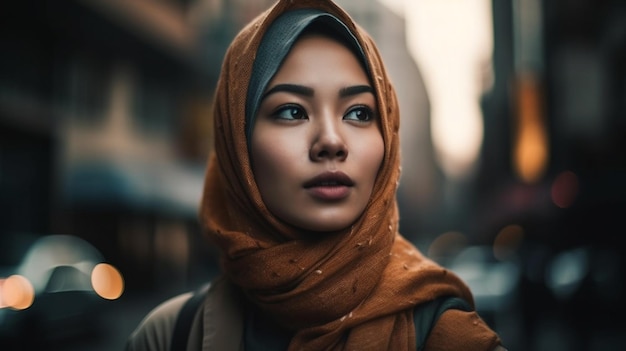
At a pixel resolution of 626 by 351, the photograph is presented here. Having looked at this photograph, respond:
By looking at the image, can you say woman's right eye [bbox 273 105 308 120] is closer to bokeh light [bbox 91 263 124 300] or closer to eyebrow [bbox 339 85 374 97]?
eyebrow [bbox 339 85 374 97]

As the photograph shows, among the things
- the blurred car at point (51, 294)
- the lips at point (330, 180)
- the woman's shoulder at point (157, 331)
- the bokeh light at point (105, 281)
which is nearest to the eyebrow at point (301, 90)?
the lips at point (330, 180)

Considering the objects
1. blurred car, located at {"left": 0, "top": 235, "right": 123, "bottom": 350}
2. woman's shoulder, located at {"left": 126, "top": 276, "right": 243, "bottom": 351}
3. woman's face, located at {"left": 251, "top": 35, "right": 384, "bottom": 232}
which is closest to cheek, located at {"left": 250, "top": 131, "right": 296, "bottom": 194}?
woman's face, located at {"left": 251, "top": 35, "right": 384, "bottom": 232}

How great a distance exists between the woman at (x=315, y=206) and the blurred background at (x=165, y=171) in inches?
326

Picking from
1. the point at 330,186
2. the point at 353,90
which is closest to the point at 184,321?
the point at 330,186

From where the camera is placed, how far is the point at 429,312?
7.64ft

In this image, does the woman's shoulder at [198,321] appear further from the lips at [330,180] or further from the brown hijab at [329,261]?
the lips at [330,180]

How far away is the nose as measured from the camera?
2.20 meters

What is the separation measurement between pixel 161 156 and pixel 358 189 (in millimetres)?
26310

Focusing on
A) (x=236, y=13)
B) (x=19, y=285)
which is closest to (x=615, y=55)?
(x=19, y=285)

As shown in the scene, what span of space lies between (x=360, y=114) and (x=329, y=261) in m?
0.47

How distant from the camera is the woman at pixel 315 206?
2219mm

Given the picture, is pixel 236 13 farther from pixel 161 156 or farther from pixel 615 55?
pixel 615 55

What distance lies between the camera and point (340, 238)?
7.47ft

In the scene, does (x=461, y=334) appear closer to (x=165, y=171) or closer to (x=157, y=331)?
(x=157, y=331)
